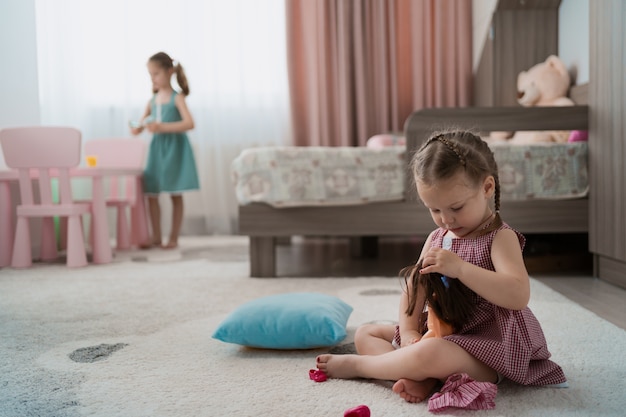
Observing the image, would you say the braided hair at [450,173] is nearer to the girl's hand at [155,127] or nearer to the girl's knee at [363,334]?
the girl's knee at [363,334]

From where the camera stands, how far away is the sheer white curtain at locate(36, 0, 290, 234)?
4102 mm

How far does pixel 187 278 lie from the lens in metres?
2.43

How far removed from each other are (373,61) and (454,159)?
309 cm

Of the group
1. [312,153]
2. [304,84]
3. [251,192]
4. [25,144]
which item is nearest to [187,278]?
[251,192]

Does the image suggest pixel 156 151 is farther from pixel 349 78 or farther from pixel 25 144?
pixel 349 78

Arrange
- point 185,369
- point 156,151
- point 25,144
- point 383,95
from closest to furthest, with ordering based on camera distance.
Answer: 1. point 185,369
2. point 25,144
3. point 156,151
4. point 383,95

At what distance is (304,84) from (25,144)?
1870 mm

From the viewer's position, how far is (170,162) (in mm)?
3494

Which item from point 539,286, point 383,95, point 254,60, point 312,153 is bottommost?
point 539,286

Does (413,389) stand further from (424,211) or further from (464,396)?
(424,211)

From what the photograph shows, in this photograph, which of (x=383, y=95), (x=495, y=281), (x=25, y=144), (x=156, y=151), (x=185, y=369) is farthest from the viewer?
(x=383, y=95)

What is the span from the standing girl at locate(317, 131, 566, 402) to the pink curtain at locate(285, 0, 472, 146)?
2.89 m

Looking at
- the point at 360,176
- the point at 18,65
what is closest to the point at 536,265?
the point at 360,176

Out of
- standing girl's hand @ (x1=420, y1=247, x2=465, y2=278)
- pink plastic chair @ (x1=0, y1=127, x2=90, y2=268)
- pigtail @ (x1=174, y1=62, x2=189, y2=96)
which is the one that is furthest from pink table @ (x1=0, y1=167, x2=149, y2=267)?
standing girl's hand @ (x1=420, y1=247, x2=465, y2=278)
